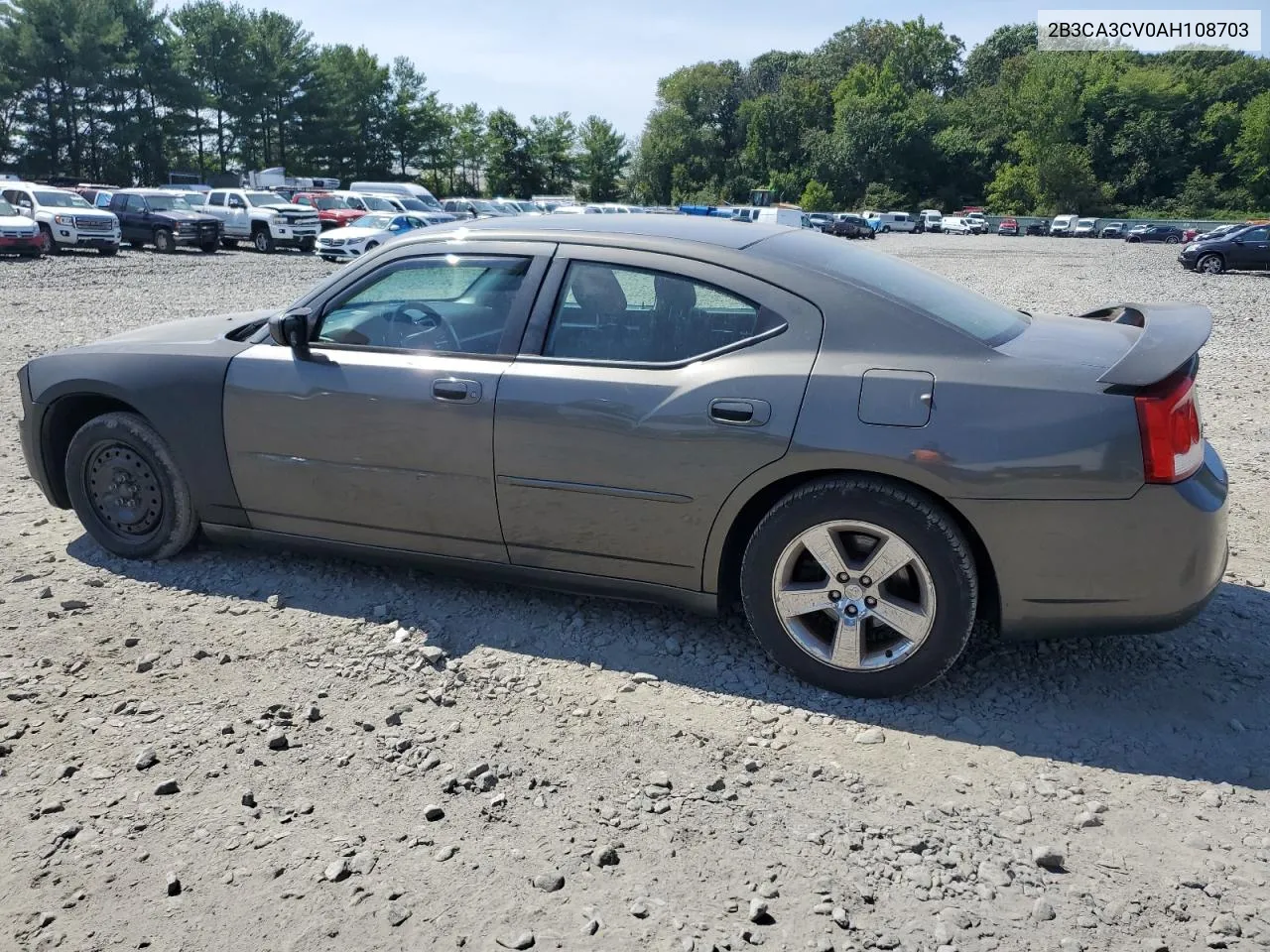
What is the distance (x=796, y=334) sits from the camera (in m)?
3.53

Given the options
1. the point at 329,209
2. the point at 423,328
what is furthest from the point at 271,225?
the point at 423,328

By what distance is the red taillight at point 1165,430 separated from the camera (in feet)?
10.3

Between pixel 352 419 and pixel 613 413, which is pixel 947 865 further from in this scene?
pixel 352 419

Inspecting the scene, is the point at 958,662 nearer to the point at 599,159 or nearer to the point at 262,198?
the point at 262,198

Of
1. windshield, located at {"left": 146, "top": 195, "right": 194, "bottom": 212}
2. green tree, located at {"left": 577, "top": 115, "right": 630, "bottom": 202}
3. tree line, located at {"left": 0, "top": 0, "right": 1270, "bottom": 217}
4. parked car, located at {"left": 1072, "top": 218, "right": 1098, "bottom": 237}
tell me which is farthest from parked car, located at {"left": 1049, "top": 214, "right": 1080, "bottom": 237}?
windshield, located at {"left": 146, "top": 195, "right": 194, "bottom": 212}

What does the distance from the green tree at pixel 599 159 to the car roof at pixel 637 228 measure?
97.4m

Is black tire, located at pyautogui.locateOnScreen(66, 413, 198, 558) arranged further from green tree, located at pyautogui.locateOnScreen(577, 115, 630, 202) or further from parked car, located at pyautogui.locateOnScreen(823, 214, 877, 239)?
green tree, located at pyautogui.locateOnScreen(577, 115, 630, 202)

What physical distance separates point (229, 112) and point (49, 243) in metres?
54.2

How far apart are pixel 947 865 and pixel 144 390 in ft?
12.1

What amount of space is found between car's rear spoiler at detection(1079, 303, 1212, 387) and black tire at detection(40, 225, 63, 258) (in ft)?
87.3

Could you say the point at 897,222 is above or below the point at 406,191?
above

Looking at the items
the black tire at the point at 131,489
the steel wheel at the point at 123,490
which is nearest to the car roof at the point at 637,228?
the black tire at the point at 131,489

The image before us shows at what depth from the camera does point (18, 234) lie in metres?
23.6

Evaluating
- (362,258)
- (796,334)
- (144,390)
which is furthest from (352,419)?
A: (796,334)
